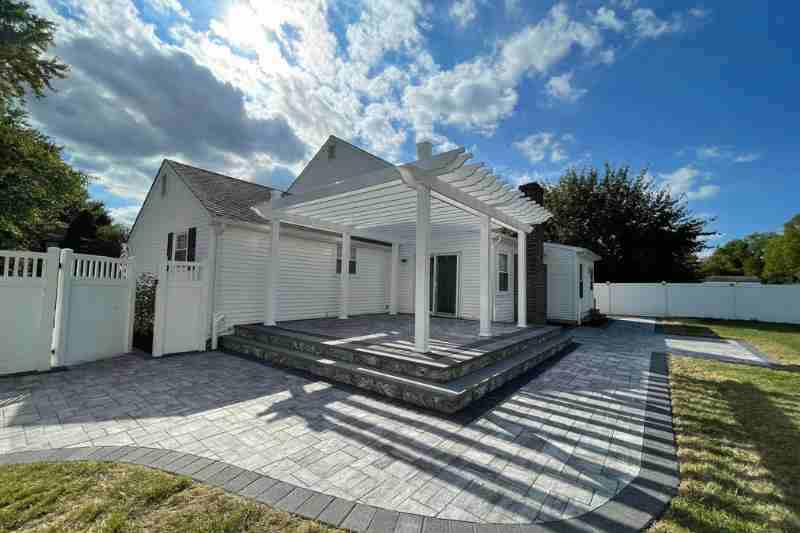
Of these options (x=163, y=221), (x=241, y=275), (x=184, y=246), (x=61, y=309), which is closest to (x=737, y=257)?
(x=241, y=275)

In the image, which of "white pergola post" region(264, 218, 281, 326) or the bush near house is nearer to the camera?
the bush near house

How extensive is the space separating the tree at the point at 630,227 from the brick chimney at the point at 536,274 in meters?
13.3

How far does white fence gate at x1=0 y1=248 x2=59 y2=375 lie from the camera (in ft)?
15.8

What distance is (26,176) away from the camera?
391 inches

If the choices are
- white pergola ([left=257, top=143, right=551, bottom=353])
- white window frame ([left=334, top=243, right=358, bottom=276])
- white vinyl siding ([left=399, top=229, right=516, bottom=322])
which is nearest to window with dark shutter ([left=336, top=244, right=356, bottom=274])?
white window frame ([left=334, top=243, right=358, bottom=276])

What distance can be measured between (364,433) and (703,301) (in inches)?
773

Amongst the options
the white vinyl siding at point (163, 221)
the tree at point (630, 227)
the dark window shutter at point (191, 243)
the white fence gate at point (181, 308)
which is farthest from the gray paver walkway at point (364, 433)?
the tree at point (630, 227)

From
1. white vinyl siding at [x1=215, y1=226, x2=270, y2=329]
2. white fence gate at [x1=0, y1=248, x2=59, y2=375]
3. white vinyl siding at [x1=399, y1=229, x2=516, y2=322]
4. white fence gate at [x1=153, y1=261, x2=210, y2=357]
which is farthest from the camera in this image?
white vinyl siding at [x1=399, y1=229, x2=516, y2=322]

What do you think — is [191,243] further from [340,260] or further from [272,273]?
[340,260]

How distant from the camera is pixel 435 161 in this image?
170 inches

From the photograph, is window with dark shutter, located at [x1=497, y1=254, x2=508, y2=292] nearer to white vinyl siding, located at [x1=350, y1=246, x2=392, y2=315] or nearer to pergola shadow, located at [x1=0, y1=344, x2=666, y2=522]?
white vinyl siding, located at [x1=350, y1=246, x2=392, y2=315]

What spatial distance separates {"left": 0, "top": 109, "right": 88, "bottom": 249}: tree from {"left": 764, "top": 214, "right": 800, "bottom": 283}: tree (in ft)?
173

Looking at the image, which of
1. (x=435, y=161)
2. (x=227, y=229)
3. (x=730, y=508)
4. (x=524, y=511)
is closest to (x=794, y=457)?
(x=730, y=508)

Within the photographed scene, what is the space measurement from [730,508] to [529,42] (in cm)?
898
